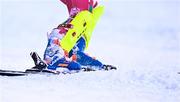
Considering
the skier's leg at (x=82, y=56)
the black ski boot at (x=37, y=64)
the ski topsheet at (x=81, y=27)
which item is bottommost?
the black ski boot at (x=37, y=64)

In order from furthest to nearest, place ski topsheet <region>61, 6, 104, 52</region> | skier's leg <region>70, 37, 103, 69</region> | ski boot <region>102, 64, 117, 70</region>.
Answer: ski boot <region>102, 64, 117, 70</region> → skier's leg <region>70, 37, 103, 69</region> → ski topsheet <region>61, 6, 104, 52</region>

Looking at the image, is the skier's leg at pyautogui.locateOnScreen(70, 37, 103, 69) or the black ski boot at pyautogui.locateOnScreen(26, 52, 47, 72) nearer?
the black ski boot at pyautogui.locateOnScreen(26, 52, 47, 72)

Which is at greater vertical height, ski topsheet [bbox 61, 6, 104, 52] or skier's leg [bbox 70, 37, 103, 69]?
ski topsheet [bbox 61, 6, 104, 52]

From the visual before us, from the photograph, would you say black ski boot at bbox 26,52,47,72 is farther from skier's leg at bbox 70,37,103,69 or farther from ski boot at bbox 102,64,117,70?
ski boot at bbox 102,64,117,70

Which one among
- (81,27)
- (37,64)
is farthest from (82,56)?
(37,64)

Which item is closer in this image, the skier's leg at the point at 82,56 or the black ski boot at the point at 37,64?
the black ski boot at the point at 37,64

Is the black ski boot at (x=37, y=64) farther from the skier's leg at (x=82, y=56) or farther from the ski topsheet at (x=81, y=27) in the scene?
the skier's leg at (x=82, y=56)

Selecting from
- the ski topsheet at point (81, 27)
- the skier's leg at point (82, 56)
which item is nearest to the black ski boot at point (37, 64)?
the ski topsheet at point (81, 27)

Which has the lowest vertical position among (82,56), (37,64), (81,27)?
(37,64)

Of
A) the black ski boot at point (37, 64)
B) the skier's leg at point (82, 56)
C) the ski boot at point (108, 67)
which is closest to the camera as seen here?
the black ski boot at point (37, 64)

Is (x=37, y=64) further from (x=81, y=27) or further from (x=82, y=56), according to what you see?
(x=81, y=27)

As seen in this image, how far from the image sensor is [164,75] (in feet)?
24.2

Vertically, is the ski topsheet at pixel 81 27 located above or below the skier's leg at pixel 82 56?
above

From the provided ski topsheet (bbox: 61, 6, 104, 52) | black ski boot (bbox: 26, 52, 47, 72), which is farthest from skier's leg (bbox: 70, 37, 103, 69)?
black ski boot (bbox: 26, 52, 47, 72)
